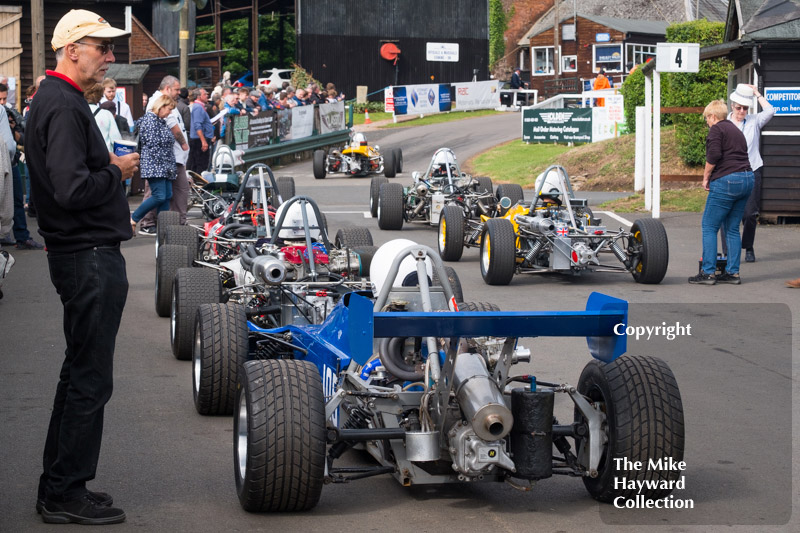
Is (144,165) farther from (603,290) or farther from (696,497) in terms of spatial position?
(696,497)

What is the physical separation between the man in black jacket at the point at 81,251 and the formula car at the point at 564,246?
7.41 meters

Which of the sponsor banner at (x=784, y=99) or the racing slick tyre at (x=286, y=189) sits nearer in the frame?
the racing slick tyre at (x=286, y=189)

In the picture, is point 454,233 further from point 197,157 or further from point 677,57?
point 197,157

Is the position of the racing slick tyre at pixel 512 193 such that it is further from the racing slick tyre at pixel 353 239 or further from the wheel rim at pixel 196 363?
the wheel rim at pixel 196 363

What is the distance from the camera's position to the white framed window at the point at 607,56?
64312mm

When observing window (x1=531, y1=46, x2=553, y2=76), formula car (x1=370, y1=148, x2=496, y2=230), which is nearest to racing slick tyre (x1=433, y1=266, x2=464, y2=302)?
formula car (x1=370, y1=148, x2=496, y2=230)

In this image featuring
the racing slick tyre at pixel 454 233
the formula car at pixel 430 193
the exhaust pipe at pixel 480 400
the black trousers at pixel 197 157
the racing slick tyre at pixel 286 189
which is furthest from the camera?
the black trousers at pixel 197 157

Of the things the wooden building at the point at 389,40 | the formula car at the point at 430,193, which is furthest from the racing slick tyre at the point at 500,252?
the wooden building at the point at 389,40

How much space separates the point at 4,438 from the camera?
6.52 m

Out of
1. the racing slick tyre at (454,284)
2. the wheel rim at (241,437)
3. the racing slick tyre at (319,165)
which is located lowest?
the wheel rim at (241,437)

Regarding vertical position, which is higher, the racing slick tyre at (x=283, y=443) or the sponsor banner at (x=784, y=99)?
the sponsor banner at (x=784, y=99)

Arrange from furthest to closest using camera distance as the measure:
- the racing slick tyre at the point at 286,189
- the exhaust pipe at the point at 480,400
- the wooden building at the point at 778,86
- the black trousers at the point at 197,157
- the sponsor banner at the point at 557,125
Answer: the sponsor banner at the point at 557,125 < the black trousers at the point at 197,157 < the wooden building at the point at 778,86 < the racing slick tyre at the point at 286,189 < the exhaust pipe at the point at 480,400

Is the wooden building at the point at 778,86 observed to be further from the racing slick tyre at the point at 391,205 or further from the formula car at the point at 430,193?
the racing slick tyre at the point at 391,205

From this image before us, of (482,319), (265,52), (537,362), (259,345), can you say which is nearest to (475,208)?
(537,362)
